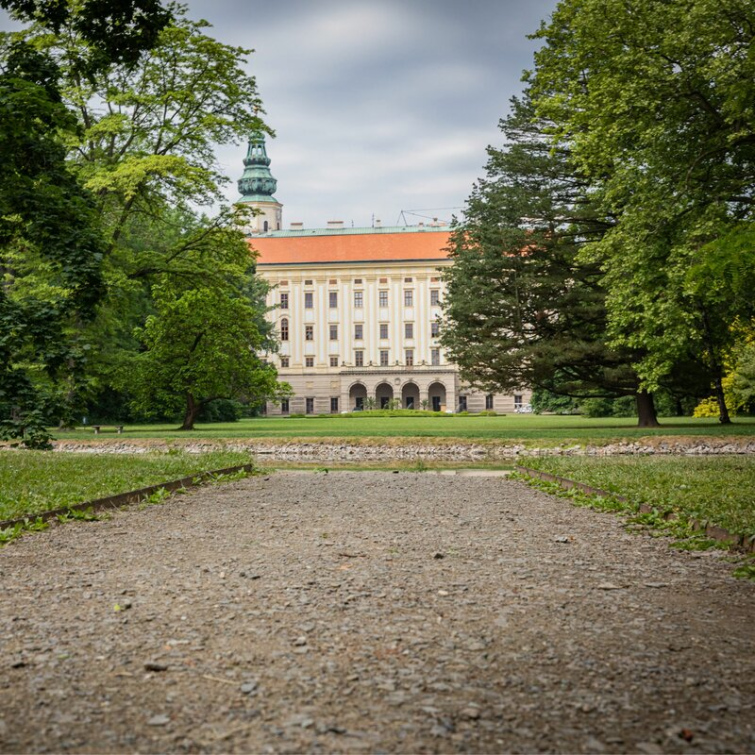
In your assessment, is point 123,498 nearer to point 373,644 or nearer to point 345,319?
point 373,644

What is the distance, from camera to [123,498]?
Answer: 34.0ft

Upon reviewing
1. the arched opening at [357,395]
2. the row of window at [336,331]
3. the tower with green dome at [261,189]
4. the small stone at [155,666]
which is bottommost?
the small stone at [155,666]

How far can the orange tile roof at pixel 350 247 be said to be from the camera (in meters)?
94.9

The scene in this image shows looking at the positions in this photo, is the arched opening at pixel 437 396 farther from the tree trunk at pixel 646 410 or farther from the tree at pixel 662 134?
the tree at pixel 662 134

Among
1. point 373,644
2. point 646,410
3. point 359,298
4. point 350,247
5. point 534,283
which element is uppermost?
point 350,247

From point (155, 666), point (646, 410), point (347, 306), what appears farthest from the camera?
point (347, 306)

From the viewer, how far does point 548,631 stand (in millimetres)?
4293

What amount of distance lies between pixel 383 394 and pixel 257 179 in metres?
44.5

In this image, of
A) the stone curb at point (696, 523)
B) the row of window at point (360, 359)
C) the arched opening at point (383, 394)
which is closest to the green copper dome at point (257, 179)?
the row of window at point (360, 359)

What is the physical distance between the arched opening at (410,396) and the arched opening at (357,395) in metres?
4.10

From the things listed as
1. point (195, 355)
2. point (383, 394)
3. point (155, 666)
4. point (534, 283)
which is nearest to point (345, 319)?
point (383, 394)

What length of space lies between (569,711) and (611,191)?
19.5 metres

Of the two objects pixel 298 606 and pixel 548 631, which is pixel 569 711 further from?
pixel 298 606

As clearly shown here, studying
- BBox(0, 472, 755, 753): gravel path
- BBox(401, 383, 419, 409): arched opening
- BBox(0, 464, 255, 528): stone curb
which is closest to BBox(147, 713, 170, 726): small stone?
BBox(0, 472, 755, 753): gravel path
